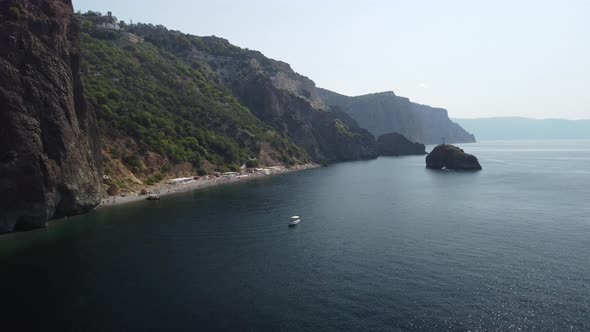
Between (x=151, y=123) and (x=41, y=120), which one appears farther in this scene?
(x=151, y=123)

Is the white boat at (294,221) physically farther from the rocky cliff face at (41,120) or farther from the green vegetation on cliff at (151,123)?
the green vegetation on cliff at (151,123)

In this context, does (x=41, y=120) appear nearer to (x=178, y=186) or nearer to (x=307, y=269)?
(x=178, y=186)

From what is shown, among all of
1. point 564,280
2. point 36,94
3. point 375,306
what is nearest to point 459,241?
point 564,280

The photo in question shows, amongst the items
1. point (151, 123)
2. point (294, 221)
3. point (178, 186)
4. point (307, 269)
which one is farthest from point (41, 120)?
point (151, 123)

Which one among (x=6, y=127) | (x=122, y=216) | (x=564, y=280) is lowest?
(x=564, y=280)

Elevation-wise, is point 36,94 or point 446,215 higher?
point 36,94

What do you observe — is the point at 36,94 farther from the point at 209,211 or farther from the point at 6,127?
the point at 209,211

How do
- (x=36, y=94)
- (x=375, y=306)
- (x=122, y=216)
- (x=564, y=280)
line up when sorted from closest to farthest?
(x=375, y=306) < (x=564, y=280) < (x=36, y=94) < (x=122, y=216)
